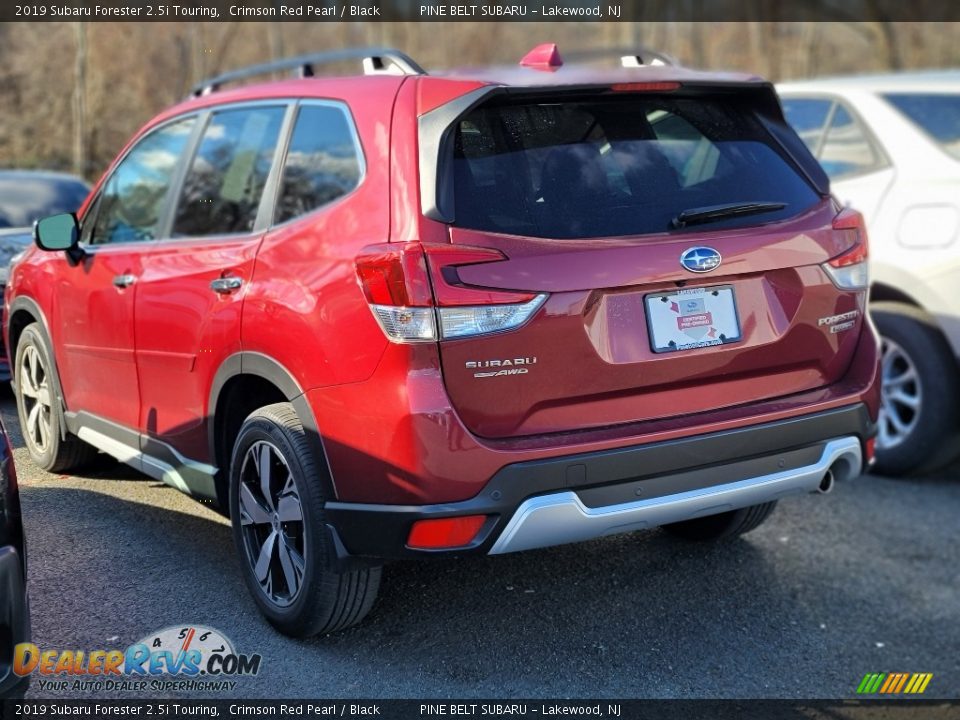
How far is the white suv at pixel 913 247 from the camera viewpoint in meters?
5.47

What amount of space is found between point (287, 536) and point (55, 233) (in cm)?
182

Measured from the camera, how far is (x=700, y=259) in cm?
323

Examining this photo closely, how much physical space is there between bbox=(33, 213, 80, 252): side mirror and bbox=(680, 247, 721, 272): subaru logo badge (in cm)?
264

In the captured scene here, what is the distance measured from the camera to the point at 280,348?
3.32 m

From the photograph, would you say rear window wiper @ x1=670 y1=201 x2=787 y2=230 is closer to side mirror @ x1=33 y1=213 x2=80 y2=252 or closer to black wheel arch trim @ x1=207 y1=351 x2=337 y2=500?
black wheel arch trim @ x1=207 y1=351 x2=337 y2=500

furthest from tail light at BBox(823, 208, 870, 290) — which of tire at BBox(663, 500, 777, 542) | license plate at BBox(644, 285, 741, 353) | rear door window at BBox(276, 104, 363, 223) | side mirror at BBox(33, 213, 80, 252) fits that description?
side mirror at BBox(33, 213, 80, 252)

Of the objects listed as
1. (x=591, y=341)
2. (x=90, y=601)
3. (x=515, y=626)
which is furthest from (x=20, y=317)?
(x=591, y=341)

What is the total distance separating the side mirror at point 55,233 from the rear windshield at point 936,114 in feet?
14.4

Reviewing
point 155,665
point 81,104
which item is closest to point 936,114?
point 155,665

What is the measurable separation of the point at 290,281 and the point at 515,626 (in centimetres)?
148

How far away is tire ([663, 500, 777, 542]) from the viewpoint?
14.4ft

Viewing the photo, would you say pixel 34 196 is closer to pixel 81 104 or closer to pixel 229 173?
pixel 229 173

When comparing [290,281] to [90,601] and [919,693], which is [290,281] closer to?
[90,601]

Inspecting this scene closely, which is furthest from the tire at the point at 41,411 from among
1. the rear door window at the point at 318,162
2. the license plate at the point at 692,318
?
the license plate at the point at 692,318
